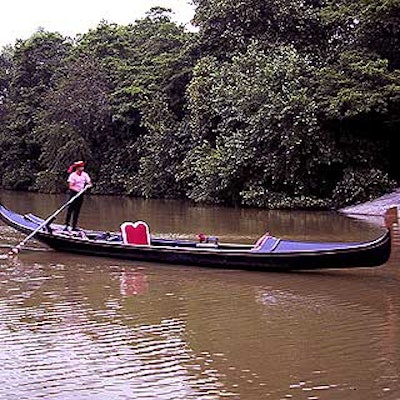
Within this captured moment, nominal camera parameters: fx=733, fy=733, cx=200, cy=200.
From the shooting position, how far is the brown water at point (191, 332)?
5.11 metres

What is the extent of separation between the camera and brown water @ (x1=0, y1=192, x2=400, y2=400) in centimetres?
511

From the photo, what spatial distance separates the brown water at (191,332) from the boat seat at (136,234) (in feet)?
1.36

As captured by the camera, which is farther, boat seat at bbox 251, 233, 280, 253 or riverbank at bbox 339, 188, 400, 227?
riverbank at bbox 339, 188, 400, 227

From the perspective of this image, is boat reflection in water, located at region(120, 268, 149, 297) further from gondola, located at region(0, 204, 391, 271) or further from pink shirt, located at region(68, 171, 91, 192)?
pink shirt, located at region(68, 171, 91, 192)

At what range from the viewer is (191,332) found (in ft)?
21.6

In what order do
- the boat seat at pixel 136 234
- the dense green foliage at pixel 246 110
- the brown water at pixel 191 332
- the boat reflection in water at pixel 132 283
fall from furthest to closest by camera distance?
the dense green foliage at pixel 246 110
the boat seat at pixel 136 234
the boat reflection in water at pixel 132 283
the brown water at pixel 191 332

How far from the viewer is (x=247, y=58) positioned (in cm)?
2264

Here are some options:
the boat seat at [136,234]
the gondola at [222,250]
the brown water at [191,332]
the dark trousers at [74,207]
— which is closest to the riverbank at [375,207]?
the brown water at [191,332]

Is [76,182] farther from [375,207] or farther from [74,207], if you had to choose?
[375,207]

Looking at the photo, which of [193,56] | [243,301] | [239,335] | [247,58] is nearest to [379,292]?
[243,301]

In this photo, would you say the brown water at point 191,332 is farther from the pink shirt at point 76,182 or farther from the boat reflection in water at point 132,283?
the pink shirt at point 76,182

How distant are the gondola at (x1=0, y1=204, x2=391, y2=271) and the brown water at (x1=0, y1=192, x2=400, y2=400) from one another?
0.16 metres

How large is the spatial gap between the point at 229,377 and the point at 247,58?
18298 mm

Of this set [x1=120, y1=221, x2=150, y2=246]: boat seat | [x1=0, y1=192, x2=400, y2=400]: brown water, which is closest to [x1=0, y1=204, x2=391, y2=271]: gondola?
[x1=120, y1=221, x2=150, y2=246]: boat seat
